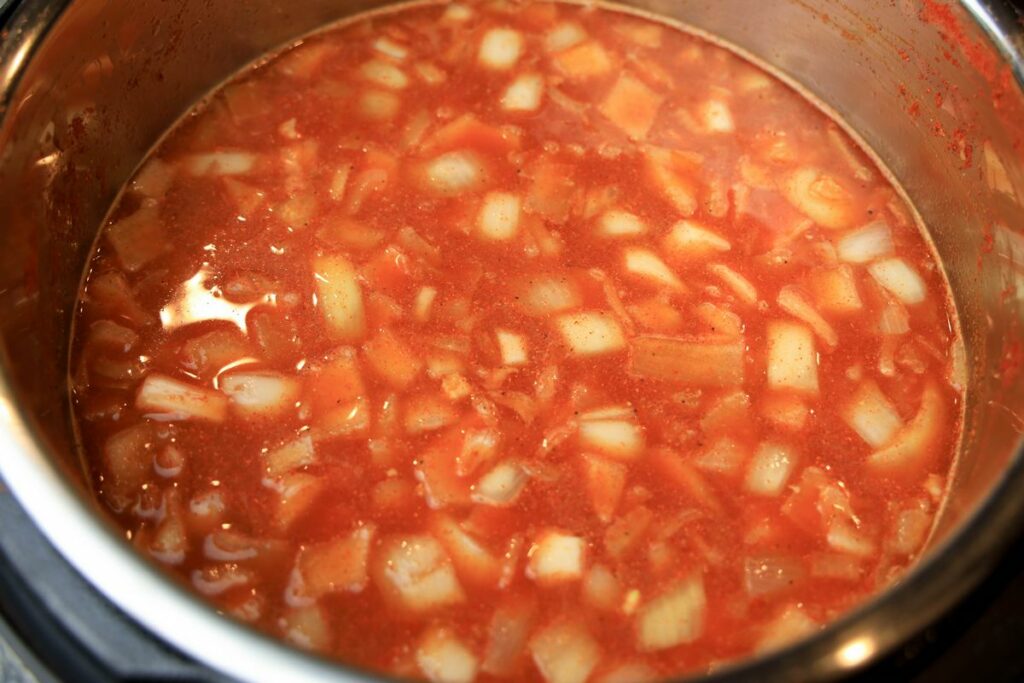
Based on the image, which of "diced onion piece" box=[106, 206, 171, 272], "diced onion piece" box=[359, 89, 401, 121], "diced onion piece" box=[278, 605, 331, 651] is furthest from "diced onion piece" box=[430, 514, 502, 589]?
"diced onion piece" box=[359, 89, 401, 121]

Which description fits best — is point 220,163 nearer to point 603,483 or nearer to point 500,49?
point 500,49

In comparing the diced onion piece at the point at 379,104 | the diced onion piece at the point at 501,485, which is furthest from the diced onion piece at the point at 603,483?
the diced onion piece at the point at 379,104

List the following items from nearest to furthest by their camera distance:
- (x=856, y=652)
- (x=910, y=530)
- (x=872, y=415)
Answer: (x=856, y=652), (x=910, y=530), (x=872, y=415)

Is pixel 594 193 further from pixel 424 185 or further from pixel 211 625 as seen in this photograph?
pixel 211 625

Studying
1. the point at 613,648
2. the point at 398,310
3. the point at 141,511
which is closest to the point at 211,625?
the point at 141,511

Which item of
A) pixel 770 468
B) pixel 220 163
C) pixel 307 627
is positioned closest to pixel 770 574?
pixel 770 468

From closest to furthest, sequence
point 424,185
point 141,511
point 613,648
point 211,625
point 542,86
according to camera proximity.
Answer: point 211,625
point 613,648
point 141,511
point 424,185
point 542,86
